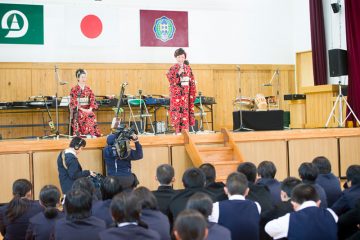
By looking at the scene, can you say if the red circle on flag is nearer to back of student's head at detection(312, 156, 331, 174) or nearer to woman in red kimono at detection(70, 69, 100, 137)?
woman in red kimono at detection(70, 69, 100, 137)

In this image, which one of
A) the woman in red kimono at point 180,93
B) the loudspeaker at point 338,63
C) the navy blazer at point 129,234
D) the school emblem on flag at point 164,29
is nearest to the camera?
the navy blazer at point 129,234

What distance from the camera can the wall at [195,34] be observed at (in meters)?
12.0

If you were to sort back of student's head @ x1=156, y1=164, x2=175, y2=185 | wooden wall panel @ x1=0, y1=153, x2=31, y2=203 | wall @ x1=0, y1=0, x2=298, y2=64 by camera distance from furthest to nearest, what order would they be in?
wall @ x1=0, y1=0, x2=298, y2=64 < wooden wall panel @ x1=0, y1=153, x2=31, y2=203 < back of student's head @ x1=156, y1=164, x2=175, y2=185

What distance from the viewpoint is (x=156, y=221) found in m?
3.45

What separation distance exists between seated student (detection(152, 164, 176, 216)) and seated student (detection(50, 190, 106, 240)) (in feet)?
2.88

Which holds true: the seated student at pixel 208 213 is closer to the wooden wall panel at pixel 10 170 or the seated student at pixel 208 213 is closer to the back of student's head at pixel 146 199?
the back of student's head at pixel 146 199

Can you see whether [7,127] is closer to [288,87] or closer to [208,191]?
[288,87]

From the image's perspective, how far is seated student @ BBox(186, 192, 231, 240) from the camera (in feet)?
9.61

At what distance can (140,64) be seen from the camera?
12.7m

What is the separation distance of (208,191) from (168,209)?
0.36 meters

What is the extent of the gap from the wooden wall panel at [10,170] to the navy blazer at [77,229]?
13.4ft

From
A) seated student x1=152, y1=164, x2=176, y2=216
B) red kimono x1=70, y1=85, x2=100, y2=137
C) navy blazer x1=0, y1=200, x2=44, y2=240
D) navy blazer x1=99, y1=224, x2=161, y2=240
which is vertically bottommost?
navy blazer x1=0, y1=200, x2=44, y2=240

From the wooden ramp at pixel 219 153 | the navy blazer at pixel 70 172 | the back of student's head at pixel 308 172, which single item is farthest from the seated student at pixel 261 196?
the wooden ramp at pixel 219 153

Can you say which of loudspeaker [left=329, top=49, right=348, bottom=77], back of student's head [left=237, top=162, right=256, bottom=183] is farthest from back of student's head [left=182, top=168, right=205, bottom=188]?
loudspeaker [left=329, top=49, right=348, bottom=77]
